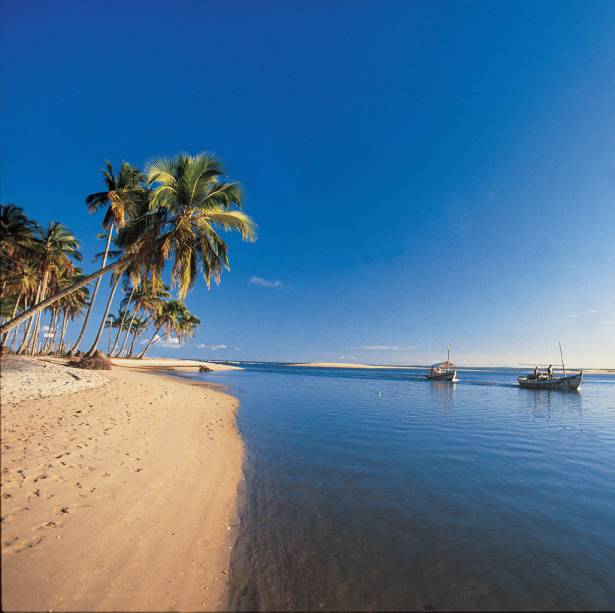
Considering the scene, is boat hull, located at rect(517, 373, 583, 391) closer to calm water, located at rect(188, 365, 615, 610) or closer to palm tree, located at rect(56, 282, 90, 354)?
calm water, located at rect(188, 365, 615, 610)

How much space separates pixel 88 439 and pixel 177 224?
1076 cm

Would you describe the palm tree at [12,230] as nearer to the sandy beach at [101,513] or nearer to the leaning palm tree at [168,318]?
the sandy beach at [101,513]

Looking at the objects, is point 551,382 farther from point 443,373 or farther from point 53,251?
point 53,251

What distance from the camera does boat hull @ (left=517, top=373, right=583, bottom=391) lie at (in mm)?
42781

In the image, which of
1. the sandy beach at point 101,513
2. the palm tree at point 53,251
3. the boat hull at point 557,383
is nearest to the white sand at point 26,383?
the sandy beach at point 101,513

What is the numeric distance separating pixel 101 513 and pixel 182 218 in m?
13.0

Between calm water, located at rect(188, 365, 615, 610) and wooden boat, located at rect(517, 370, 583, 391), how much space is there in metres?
40.0

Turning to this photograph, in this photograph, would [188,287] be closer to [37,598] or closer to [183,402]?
[183,402]

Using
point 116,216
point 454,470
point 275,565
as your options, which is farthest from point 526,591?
point 116,216

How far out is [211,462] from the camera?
8406 millimetres

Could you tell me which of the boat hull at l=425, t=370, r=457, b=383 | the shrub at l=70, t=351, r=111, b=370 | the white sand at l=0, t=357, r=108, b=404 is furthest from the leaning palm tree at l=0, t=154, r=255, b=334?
the boat hull at l=425, t=370, r=457, b=383

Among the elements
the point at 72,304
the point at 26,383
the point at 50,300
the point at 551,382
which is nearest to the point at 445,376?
the point at 551,382

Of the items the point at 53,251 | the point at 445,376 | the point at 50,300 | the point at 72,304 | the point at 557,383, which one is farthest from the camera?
the point at 445,376

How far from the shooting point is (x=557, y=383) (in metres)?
44.3
